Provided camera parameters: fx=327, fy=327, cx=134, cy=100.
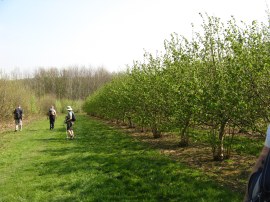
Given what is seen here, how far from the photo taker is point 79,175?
1003 centimetres

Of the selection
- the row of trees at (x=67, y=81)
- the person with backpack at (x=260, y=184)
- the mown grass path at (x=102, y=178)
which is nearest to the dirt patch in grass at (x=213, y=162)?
the mown grass path at (x=102, y=178)

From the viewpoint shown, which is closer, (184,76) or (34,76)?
(184,76)

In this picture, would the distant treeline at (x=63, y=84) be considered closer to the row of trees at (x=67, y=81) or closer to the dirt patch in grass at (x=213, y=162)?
the row of trees at (x=67, y=81)

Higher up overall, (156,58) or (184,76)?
(156,58)

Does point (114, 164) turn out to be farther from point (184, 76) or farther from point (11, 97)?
point (11, 97)

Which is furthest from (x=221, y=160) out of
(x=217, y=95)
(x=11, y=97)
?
(x=11, y=97)

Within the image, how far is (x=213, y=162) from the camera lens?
433 inches

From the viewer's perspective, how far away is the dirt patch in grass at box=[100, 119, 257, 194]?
28.8 feet

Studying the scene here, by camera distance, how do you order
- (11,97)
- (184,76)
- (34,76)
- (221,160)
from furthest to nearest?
1. (34,76)
2. (11,97)
3. (184,76)
4. (221,160)

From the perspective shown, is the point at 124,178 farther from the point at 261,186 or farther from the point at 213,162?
the point at 261,186

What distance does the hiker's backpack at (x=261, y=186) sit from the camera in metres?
2.30

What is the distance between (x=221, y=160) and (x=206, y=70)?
311 cm

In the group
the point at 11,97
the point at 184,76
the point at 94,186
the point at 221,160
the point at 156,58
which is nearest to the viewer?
the point at 94,186

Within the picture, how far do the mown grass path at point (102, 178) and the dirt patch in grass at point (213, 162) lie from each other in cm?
41
